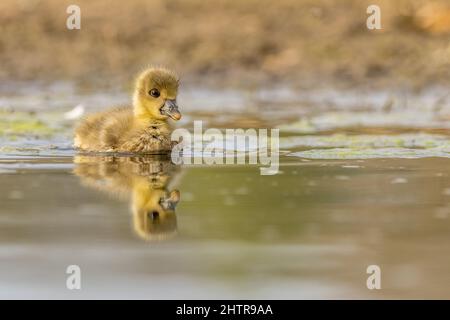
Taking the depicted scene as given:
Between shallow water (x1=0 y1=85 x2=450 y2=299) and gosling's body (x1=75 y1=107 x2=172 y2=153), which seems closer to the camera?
shallow water (x1=0 y1=85 x2=450 y2=299)

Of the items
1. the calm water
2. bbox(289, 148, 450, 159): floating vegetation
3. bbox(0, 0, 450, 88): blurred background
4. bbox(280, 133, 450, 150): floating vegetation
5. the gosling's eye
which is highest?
bbox(0, 0, 450, 88): blurred background

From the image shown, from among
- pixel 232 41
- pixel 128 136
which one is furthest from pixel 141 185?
pixel 232 41

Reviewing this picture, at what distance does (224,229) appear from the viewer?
632 centimetres

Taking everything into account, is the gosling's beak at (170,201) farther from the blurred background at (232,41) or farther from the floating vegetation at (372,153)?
the blurred background at (232,41)

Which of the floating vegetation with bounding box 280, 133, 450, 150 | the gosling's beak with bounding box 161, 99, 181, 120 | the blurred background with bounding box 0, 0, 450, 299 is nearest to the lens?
the blurred background with bounding box 0, 0, 450, 299

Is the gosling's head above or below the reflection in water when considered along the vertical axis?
above

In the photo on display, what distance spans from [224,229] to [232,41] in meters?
10.9

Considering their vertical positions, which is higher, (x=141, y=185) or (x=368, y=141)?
(x=368, y=141)

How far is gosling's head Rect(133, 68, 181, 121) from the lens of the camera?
30.7ft

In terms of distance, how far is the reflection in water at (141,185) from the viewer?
641cm

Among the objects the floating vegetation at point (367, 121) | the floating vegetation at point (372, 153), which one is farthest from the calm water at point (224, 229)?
the floating vegetation at point (367, 121)

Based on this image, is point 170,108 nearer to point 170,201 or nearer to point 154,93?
point 154,93

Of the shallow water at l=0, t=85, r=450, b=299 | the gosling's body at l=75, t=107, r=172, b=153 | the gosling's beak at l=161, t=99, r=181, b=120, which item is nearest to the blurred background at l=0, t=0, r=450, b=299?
the shallow water at l=0, t=85, r=450, b=299

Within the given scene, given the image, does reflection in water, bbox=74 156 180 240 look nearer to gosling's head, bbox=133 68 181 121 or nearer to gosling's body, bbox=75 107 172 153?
gosling's body, bbox=75 107 172 153
